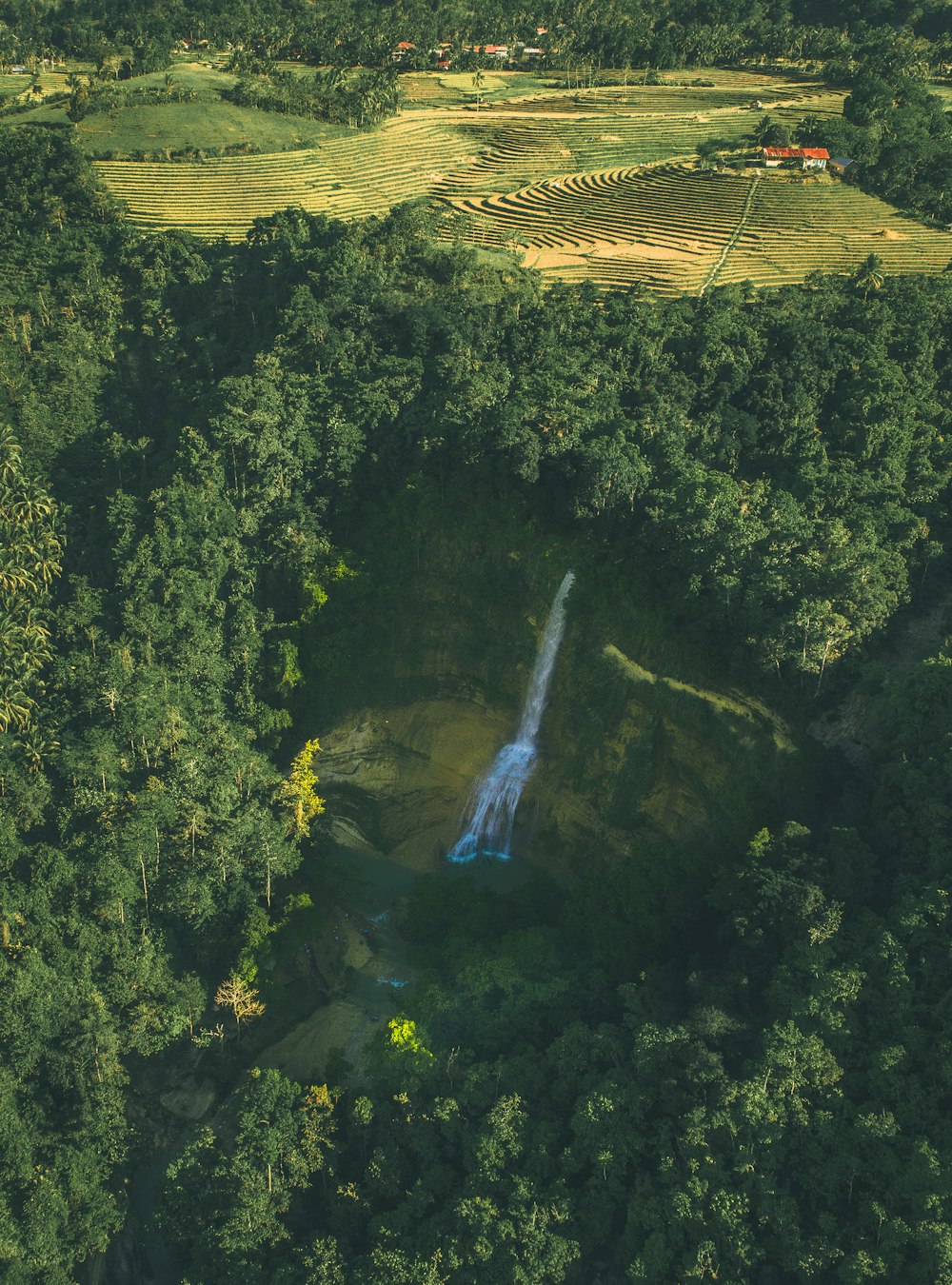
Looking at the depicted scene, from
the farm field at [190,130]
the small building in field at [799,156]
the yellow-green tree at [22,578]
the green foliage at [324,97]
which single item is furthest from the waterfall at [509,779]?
the green foliage at [324,97]

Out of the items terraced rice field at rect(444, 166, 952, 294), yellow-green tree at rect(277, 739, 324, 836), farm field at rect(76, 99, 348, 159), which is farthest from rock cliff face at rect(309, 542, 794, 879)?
farm field at rect(76, 99, 348, 159)

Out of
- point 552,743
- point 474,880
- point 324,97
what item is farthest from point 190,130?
point 474,880

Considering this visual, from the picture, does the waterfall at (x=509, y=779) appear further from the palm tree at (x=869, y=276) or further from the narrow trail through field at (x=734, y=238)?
the narrow trail through field at (x=734, y=238)

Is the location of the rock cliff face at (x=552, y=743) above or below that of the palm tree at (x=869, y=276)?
below

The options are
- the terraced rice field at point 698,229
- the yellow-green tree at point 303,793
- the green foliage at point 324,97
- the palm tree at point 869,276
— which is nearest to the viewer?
the yellow-green tree at point 303,793

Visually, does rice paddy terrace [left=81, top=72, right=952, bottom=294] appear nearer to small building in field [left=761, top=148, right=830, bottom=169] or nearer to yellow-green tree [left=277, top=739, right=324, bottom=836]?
small building in field [left=761, top=148, right=830, bottom=169]

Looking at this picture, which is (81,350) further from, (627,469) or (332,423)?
(627,469)

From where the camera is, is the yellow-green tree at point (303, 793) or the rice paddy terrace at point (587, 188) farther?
the rice paddy terrace at point (587, 188)
